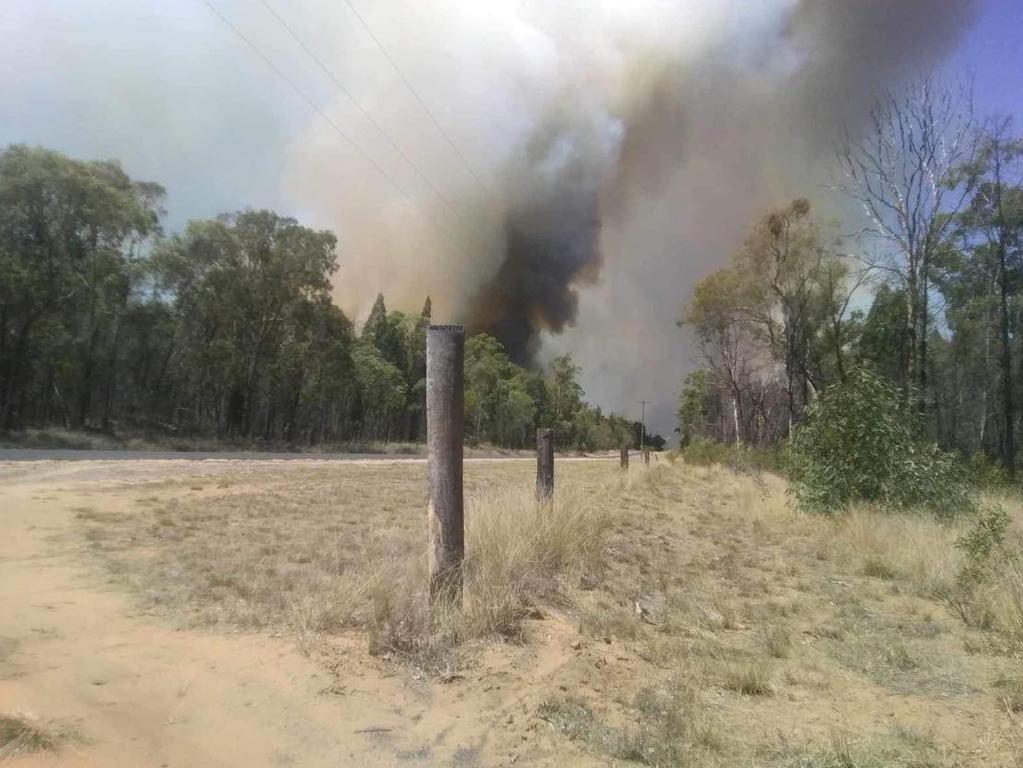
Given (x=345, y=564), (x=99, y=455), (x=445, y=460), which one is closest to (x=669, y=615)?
(x=445, y=460)

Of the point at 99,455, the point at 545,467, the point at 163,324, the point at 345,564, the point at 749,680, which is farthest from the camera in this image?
the point at 163,324

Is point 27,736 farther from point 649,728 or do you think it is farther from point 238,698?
point 649,728

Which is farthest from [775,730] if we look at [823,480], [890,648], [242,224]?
[242,224]

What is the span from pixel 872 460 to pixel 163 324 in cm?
3816

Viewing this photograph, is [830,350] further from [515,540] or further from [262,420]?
[262,420]

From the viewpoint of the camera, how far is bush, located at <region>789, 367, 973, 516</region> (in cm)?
1292

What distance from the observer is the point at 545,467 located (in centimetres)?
991

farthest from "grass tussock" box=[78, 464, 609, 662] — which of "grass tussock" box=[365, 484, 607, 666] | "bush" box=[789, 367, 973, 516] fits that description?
"bush" box=[789, 367, 973, 516]

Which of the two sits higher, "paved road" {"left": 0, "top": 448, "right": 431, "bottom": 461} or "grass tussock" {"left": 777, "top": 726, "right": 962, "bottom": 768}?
"paved road" {"left": 0, "top": 448, "right": 431, "bottom": 461}

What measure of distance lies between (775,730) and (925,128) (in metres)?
20.7

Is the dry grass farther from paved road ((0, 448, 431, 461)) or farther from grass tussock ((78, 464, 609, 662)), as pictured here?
paved road ((0, 448, 431, 461))

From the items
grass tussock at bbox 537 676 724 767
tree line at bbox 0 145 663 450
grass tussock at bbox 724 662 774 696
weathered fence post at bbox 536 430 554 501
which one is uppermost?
tree line at bbox 0 145 663 450

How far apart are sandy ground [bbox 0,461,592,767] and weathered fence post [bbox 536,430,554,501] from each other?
12.2 feet

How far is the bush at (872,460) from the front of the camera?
12.9 meters
